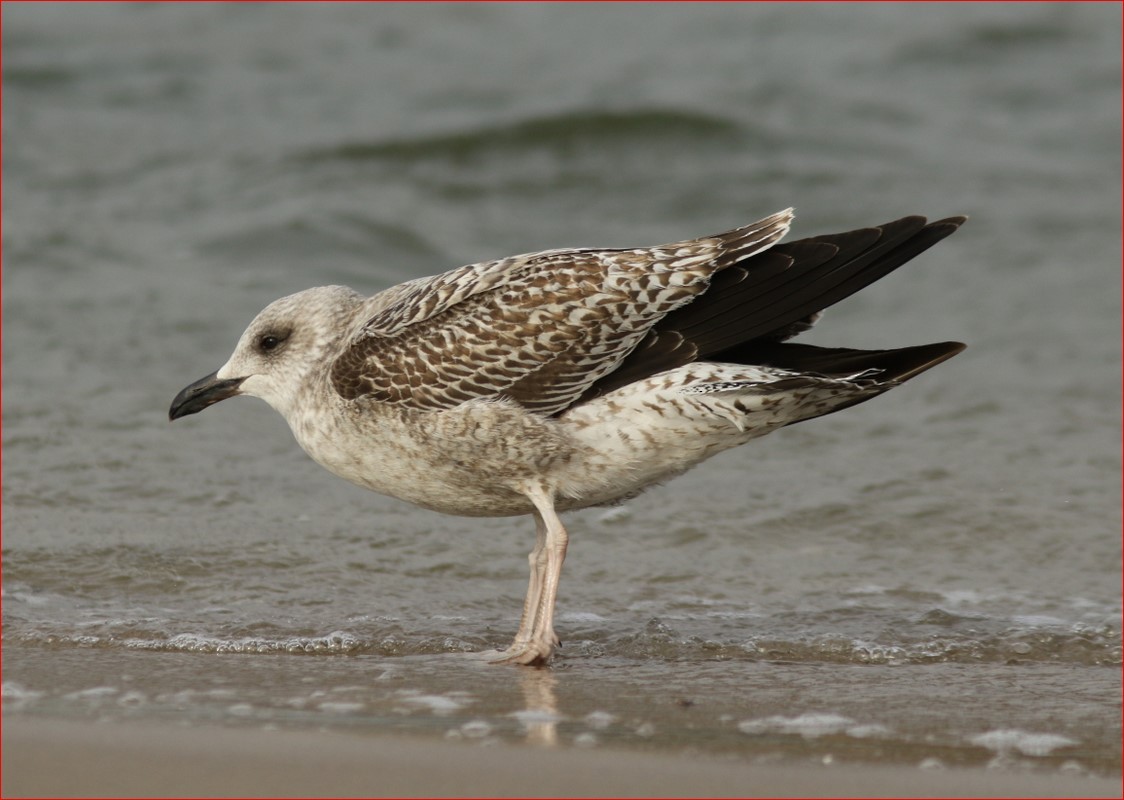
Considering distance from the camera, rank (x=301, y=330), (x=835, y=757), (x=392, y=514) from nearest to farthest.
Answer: (x=835, y=757), (x=301, y=330), (x=392, y=514)

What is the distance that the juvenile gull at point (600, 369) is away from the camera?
18.5 ft

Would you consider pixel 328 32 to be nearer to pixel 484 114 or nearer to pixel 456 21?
pixel 456 21

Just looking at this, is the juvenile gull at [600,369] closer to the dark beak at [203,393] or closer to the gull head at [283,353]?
the gull head at [283,353]

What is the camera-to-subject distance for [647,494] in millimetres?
8164

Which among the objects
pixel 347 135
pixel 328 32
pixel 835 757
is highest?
pixel 328 32

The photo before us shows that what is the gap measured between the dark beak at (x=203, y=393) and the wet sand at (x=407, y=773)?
2.06 meters

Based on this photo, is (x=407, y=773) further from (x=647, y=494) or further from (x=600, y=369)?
(x=647, y=494)

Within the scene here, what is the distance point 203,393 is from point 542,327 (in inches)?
59.3

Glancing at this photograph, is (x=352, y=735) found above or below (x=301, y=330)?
below

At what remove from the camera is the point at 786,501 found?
7793 mm

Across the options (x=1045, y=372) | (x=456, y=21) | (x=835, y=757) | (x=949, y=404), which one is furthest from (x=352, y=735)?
(x=456, y=21)

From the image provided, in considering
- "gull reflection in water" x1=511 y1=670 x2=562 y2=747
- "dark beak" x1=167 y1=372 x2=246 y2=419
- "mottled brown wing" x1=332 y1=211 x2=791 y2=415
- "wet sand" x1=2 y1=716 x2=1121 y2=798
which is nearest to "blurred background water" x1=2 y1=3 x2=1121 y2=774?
"gull reflection in water" x1=511 y1=670 x2=562 y2=747

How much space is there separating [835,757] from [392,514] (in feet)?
12.1

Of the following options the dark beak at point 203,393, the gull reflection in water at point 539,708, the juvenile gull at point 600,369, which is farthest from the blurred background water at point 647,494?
the dark beak at point 203,393
